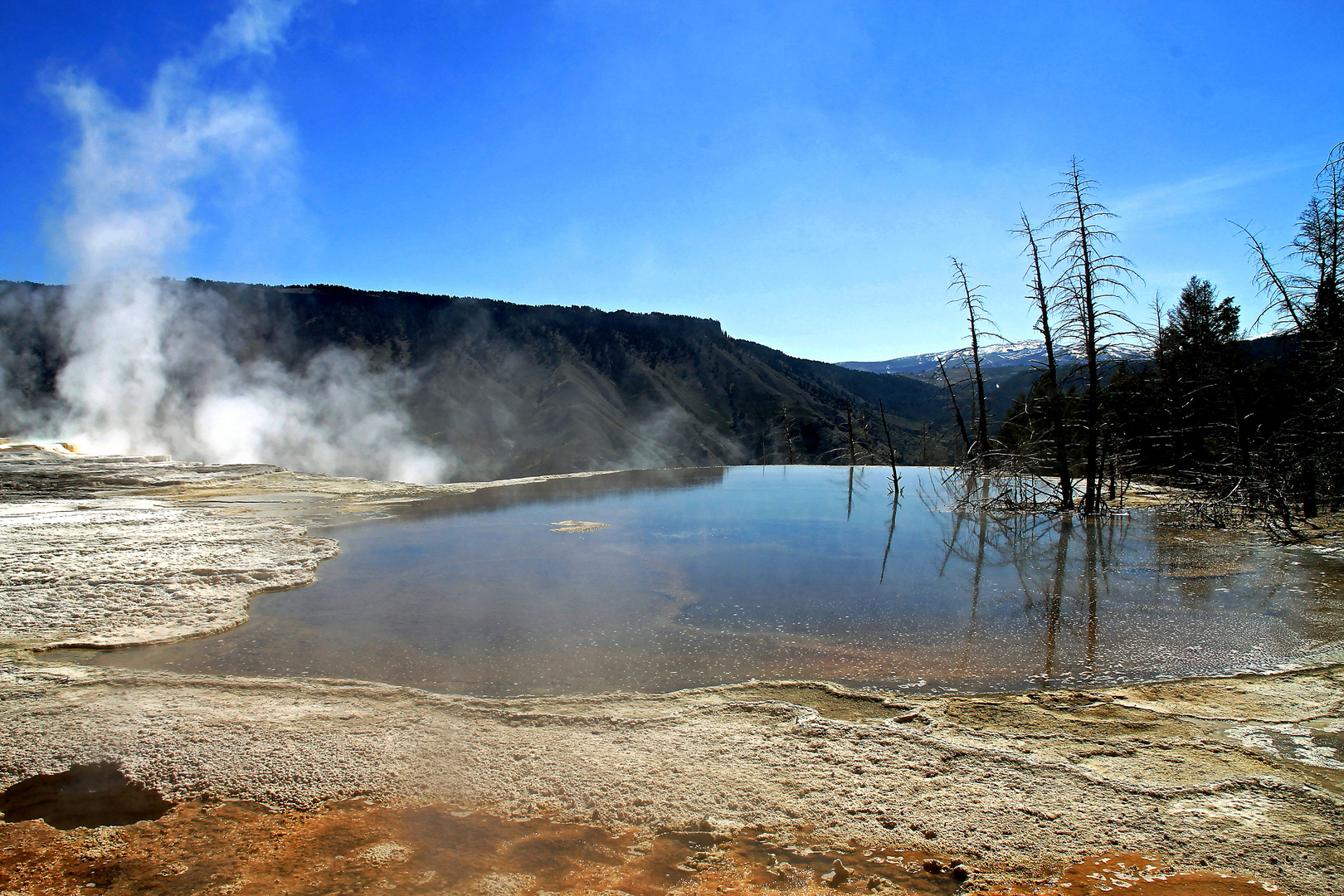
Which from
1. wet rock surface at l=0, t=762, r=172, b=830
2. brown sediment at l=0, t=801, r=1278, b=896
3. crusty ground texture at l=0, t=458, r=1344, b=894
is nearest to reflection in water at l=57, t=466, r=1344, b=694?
crusty ground texture at l=0, t=458, r=1344, b=894

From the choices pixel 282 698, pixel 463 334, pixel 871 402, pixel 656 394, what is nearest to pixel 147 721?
pixel 282 698

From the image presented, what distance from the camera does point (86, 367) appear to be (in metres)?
42.3

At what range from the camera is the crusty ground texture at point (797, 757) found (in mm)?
3531

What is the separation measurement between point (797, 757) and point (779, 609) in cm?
391

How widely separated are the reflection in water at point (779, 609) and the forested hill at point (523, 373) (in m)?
30.3

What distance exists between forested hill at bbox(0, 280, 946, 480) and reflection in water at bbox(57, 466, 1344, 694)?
99.4 ft

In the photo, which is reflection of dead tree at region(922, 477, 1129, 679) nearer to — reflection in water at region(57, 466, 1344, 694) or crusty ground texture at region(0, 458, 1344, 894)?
reflection in water at region(57, 466, 1344, 694)

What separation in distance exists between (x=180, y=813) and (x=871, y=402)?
100 m

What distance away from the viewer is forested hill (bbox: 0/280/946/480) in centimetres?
4762

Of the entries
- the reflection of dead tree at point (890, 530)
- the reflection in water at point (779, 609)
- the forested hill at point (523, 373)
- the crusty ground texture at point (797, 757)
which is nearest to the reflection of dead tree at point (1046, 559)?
the reflection in water at point (779, 609)

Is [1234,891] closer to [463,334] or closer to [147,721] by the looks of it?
[147,721]

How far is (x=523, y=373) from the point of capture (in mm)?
61500

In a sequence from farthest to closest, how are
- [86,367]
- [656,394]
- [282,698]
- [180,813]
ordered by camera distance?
[656,394] < [86,367] < [282,698] < [180,813]

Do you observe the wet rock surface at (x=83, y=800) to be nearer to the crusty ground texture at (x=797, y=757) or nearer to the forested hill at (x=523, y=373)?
the crusty ground texture at (x=797, y=757)
